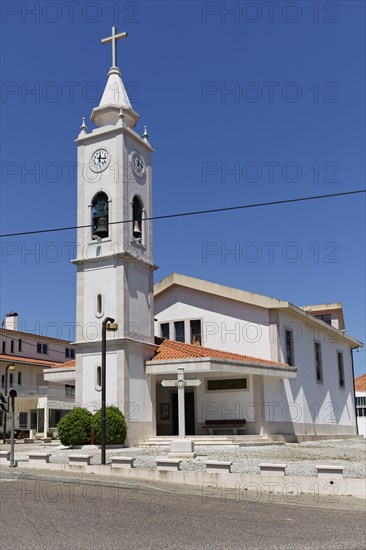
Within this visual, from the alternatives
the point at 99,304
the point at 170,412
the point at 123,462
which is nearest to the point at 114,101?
the point at 99,304

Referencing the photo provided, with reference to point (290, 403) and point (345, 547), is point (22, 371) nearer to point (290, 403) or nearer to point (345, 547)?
point (290, 403)

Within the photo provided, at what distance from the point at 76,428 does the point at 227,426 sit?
24.5ft

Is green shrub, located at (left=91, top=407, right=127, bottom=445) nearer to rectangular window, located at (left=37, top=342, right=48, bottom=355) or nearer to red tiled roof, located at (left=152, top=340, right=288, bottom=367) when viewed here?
red tiled roof, located at (left=152, top=340, right=288, bottom=367)

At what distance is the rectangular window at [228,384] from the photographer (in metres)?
31.2

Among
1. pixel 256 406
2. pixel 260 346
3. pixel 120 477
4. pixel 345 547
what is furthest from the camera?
pixel 260 346

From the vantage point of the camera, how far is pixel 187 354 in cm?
2964

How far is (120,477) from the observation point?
17797 millimetres

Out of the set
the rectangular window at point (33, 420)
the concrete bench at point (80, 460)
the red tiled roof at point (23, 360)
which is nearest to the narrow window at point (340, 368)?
the rectangular window at point (33, 420)

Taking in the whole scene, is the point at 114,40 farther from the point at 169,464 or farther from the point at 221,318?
the point at 169,464

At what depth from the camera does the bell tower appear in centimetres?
2834

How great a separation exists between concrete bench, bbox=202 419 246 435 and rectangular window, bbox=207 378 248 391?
152 cm

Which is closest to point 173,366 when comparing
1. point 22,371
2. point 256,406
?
point 256,406

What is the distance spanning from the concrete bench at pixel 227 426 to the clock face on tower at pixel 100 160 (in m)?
12.8

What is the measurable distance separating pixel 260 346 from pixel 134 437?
29.8 feet
